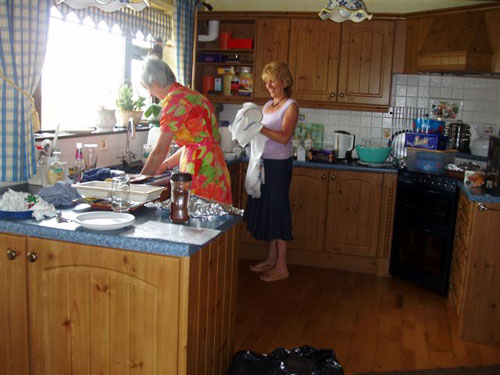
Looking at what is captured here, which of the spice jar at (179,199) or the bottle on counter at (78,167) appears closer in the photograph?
the spice jar at (179,199)

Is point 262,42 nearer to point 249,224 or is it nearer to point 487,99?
point 249,224

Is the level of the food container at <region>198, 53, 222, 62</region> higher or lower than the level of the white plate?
higher

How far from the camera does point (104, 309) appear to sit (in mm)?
2037

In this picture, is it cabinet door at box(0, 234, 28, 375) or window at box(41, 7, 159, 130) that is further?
window at box(41, 7, 159, 130)

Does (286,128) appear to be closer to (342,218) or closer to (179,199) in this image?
(342,218)

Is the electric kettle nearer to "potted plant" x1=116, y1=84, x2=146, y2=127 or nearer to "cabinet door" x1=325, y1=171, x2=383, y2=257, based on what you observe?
"cabinet door" x1=325, y1=171, x2=383, y2=257

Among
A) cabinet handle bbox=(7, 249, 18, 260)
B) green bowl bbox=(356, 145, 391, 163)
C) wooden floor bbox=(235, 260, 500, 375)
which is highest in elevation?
green bowl bbox=(356, 145, 391, 163)

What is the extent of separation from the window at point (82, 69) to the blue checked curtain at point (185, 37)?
0.94 ft

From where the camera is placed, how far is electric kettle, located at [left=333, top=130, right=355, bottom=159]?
486 centimetres

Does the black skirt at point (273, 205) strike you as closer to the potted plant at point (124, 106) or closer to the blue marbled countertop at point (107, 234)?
the potted plant at point (124, 106)

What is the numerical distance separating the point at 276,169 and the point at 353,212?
88 centimetres

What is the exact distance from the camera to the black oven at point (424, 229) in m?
4.06

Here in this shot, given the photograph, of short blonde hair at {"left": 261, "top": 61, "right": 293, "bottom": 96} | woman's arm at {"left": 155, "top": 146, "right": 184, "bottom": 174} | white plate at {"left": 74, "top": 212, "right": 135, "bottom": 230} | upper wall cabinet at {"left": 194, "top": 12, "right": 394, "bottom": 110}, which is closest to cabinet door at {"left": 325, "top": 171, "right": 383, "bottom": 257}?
upper wall cabinet at {"left": 194, "top": 12, "right": 394, "bottom": 110}

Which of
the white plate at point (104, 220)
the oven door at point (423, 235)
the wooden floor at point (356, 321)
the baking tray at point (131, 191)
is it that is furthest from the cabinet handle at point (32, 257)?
the oven door at point (423, 235)
